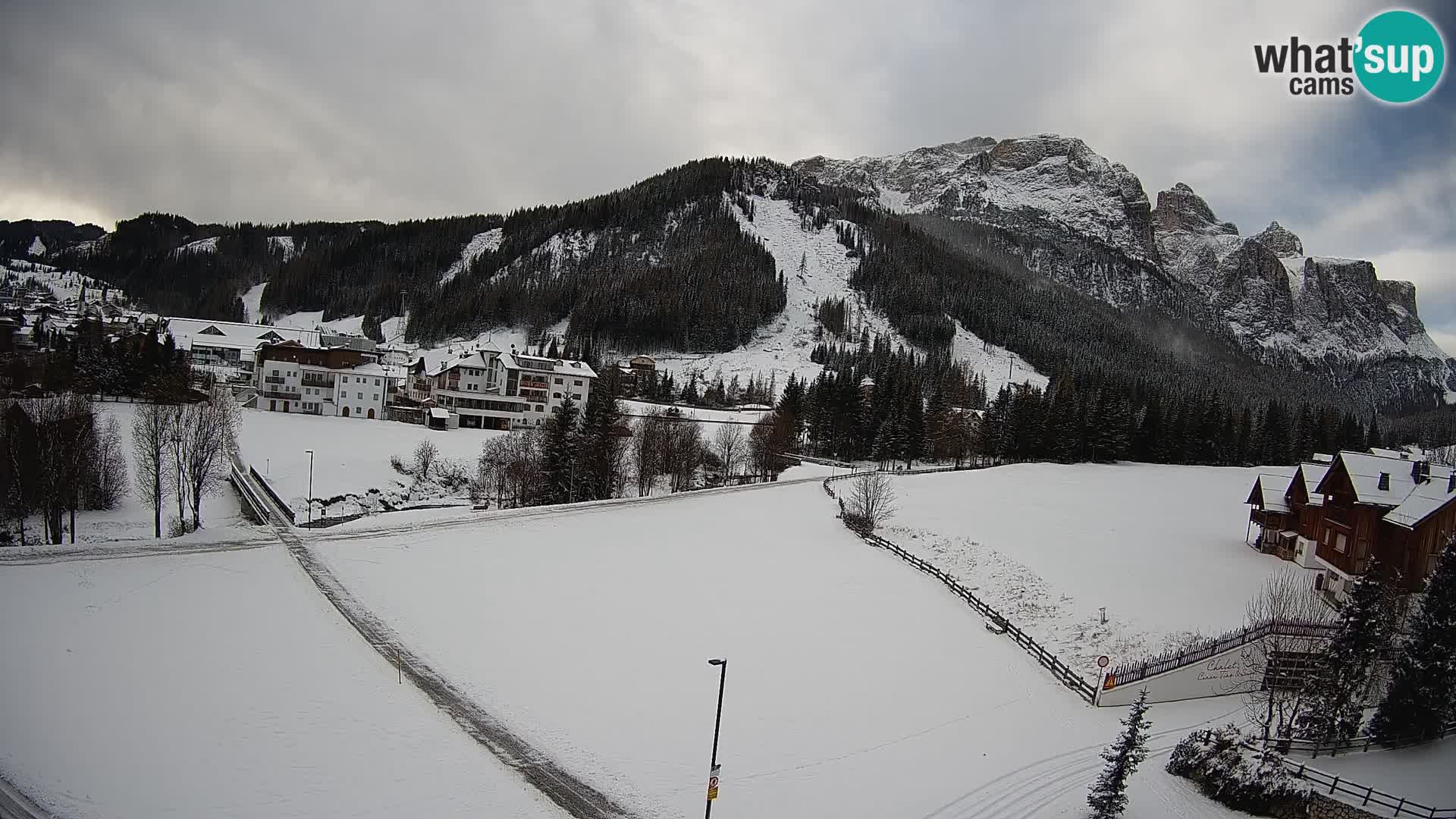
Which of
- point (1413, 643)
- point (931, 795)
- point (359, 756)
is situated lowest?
point (931, 795)

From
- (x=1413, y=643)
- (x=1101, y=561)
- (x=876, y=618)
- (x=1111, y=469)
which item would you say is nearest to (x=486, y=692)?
(x=876, y=618)

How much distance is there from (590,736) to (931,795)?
970 centimetres

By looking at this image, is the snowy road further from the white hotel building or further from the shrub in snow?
the white hotel building

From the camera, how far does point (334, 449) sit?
59.4m

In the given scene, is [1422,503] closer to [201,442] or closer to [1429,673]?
[1429,673]

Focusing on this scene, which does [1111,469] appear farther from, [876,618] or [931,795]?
[931,795]

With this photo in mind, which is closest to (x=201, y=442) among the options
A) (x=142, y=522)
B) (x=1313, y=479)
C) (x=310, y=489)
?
(x=142, y=522)

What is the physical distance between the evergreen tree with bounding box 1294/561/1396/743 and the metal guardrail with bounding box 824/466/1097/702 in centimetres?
644

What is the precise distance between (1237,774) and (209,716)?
89.1 feet

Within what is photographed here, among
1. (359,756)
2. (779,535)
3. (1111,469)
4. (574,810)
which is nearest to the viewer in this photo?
(574,810)

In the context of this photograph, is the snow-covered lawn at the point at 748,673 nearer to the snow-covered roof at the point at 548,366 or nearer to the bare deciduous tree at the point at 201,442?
the bare deciduous tree at the point at 201,442

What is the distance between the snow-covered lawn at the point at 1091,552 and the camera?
29516mm

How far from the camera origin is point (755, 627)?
94.2 ft

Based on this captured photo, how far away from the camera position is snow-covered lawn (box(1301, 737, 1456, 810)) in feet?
56.0
